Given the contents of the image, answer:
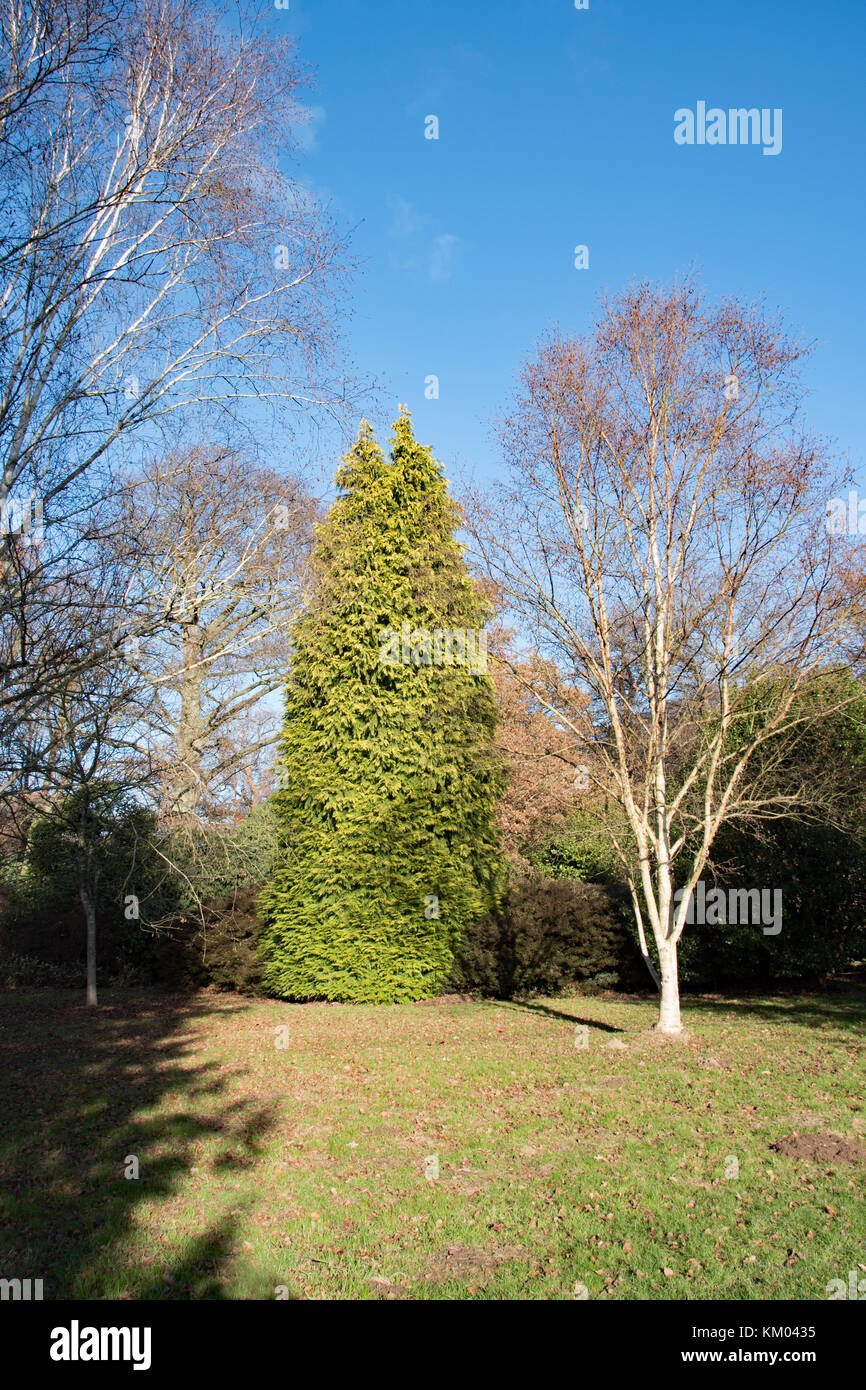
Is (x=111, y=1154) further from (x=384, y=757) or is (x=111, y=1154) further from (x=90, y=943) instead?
(x=384, y=757)

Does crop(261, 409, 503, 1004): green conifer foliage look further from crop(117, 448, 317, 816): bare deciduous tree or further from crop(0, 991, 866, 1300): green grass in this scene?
crop(0, 991, 866, 1300): green grass

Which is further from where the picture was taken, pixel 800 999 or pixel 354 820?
pixel 354 820

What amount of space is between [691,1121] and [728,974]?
747 cm

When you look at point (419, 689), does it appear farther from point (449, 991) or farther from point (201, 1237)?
point (201, 1237)

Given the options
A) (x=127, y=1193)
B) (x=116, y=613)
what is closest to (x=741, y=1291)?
(x=127, y=1193)

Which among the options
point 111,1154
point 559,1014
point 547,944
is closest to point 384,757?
point 547,944

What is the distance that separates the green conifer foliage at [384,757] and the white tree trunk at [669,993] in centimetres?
500

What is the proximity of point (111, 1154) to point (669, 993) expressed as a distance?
5993mm

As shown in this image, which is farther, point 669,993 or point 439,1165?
point 669,993

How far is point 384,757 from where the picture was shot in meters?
14.3

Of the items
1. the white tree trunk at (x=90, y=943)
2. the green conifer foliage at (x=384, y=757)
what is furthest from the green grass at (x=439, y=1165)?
the green conifer foliage at (x=384, y=757)

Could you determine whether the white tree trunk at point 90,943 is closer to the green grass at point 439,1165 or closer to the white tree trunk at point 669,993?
the green grass at point 439,1165

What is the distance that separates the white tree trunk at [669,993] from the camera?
899 cm
